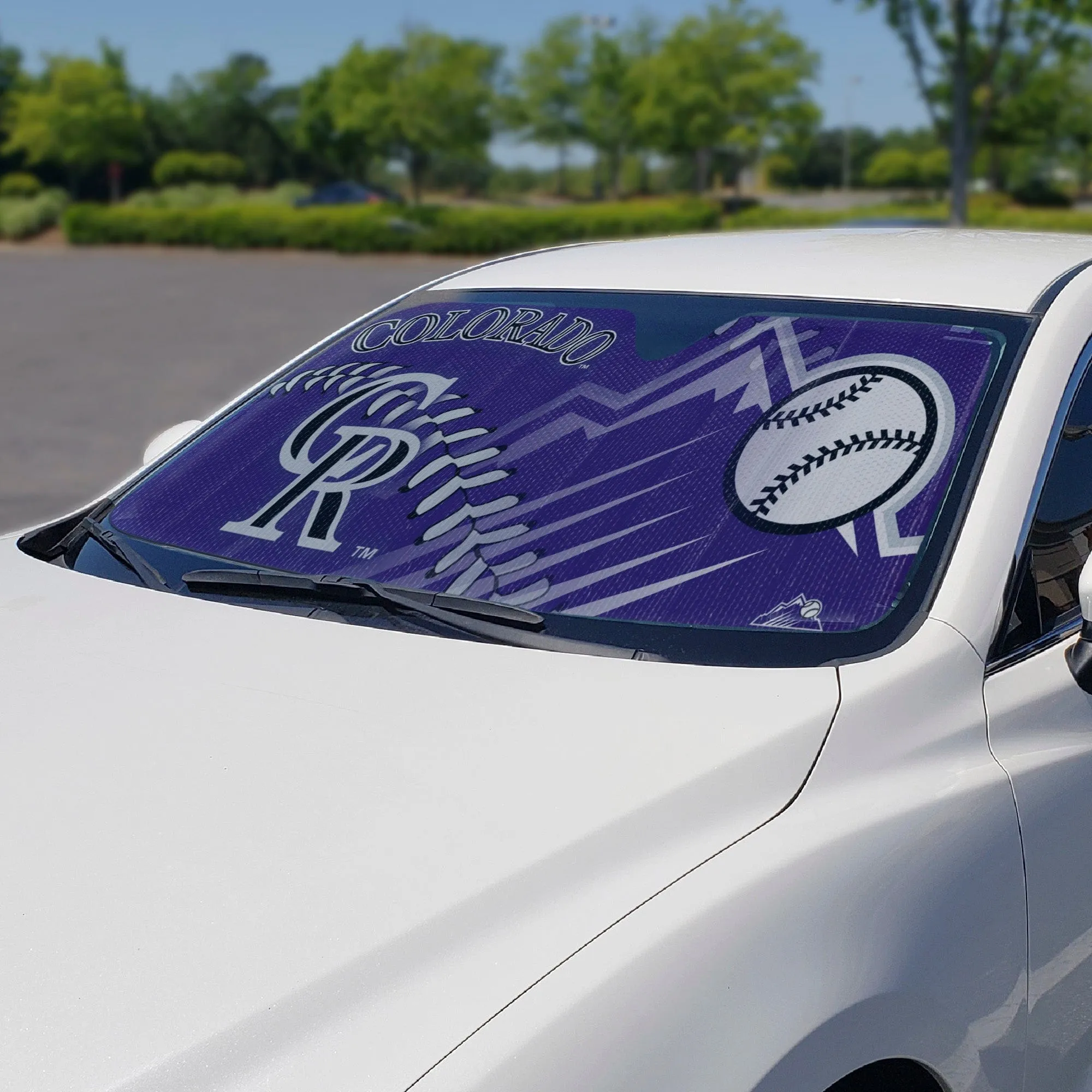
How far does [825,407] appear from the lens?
7.76 feet

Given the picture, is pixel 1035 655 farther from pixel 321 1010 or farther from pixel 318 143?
pixel 318 143

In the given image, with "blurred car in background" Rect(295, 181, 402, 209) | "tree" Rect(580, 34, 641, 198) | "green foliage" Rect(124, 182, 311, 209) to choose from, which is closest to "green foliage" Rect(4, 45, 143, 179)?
"green foliage" Rect(124, 182, 311, 209)

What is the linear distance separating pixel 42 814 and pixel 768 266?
5.67 feet

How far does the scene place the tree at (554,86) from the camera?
56.9 metres

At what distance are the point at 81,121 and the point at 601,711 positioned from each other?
2649 inches

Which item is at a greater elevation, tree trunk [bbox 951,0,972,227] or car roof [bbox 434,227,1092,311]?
tree trunk [bbox 951,0,972,227]

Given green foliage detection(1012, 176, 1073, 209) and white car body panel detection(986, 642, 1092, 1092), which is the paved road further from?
green foliage detection(1012, 176, 1073, 209)

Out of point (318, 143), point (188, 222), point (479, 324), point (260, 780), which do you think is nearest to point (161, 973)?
point (260, 780)

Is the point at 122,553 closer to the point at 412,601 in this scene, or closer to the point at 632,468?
the point at 412,601

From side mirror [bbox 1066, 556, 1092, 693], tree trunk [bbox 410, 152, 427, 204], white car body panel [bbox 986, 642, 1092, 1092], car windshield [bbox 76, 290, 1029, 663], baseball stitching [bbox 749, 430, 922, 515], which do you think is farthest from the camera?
tree trunk [bbox 410, 152, 427, 204]

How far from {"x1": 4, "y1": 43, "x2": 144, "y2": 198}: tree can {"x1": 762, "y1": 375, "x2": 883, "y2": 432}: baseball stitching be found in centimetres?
6508

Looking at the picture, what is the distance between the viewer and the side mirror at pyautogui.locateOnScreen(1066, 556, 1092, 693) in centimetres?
200

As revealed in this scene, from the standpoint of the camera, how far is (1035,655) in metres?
2.08

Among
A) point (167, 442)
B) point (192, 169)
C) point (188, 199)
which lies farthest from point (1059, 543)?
point (192, 169)
